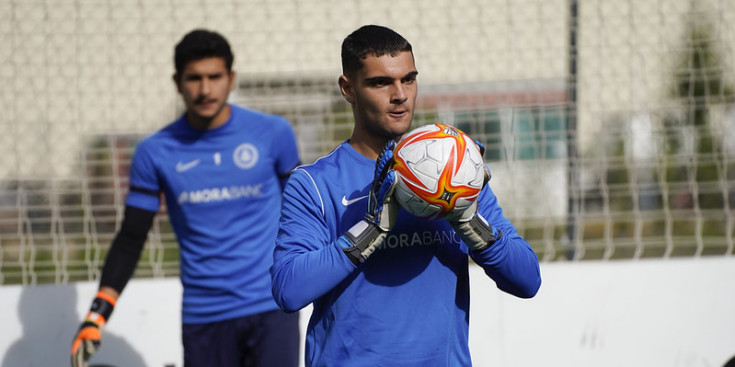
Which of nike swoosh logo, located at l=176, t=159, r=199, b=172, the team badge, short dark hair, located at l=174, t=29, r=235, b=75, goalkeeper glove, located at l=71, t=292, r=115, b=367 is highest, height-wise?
short dark hair, located at l=174, t=29, r=235, b=75

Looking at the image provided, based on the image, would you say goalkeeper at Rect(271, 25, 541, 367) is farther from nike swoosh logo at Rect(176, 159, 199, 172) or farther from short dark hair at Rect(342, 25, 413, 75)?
nike swoosh logo at Rect(176, 159, 199, 172)

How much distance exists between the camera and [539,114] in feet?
17.4

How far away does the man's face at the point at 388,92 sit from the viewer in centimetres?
235

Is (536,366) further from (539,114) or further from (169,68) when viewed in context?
(169,68)

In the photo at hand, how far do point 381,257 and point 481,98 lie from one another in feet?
10.5

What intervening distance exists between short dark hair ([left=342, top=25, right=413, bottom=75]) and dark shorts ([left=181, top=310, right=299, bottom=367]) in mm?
1933

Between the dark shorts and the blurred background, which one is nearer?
the dark shorts

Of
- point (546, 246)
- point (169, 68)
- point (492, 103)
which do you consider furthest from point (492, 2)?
point (169, 68)

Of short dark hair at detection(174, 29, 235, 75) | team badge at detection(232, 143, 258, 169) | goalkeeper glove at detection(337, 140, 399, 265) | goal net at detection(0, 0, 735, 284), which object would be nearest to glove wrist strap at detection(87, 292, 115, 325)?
team badge at detection(232, 143, 258, 169)

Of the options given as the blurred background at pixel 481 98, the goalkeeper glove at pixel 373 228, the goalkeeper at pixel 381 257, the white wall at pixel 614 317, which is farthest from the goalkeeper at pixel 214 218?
the goalkeeper glove at pixel 373 228

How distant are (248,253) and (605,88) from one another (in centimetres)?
264

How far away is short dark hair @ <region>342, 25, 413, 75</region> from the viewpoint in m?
2.38

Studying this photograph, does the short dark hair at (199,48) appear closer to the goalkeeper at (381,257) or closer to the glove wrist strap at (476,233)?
the goalkeeper at (381,257)

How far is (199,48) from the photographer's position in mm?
4086
